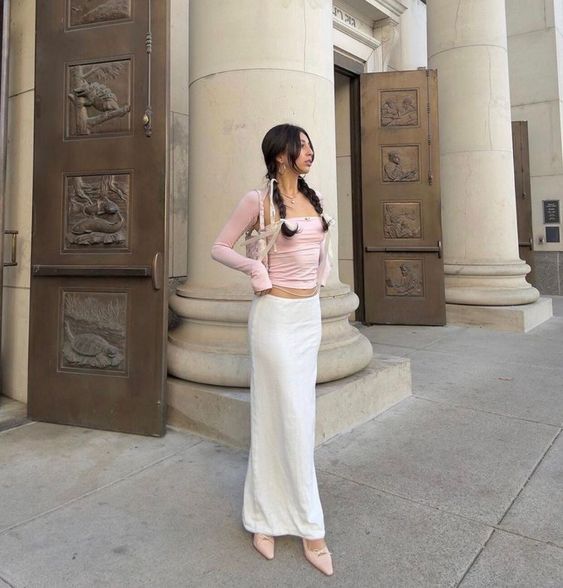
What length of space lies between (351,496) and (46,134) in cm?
343

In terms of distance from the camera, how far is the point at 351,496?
2.70 metres

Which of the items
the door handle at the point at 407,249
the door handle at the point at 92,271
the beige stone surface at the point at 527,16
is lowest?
the door handle at the point at 92,271

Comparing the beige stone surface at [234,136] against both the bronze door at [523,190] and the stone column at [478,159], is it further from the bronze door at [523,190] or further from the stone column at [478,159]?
the bronze door at [523,190]

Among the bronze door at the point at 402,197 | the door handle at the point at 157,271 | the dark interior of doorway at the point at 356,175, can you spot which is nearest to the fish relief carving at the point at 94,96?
the door handle at the point at 157,271

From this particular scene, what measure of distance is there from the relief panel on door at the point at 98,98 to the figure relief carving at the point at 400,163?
5061 mm

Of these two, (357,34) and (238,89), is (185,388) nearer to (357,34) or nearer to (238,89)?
(238,89)

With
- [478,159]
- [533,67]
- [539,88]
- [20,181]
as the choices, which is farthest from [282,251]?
[533,67]

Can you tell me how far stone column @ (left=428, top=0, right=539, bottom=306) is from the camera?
8062 millimetres

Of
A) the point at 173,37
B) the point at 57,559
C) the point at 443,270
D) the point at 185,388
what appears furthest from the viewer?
the point at 443,270

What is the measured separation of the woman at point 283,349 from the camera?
214 centimetres

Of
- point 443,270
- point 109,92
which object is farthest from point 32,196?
point 443,270

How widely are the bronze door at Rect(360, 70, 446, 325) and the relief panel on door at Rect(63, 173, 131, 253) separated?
5016mm

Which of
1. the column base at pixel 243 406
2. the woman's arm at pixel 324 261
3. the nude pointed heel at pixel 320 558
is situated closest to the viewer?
the nude pointed heel at pixel 320 558

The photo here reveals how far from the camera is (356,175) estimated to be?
8234 millimetres
